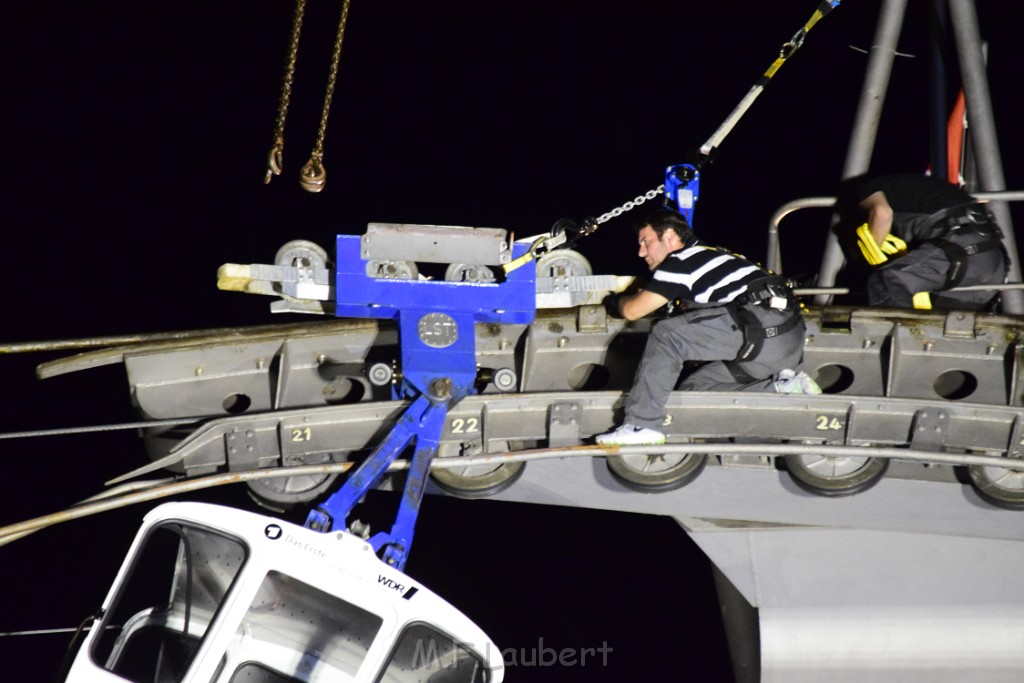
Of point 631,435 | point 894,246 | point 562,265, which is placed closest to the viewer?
point 631,435

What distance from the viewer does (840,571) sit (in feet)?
26.2

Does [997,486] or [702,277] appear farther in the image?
[997,486]

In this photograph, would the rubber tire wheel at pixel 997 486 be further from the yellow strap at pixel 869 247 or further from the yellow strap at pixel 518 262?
the yellow strap at pixel 518 262

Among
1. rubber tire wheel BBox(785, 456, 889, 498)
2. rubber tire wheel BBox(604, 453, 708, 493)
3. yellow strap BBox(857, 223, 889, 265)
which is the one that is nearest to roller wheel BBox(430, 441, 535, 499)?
rubber tire wheel BBox(604, 453, 708, 493)

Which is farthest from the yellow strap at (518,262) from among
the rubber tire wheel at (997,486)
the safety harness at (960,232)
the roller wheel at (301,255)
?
the rubber tire wheel at (997,486)

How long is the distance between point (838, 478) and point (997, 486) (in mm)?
943

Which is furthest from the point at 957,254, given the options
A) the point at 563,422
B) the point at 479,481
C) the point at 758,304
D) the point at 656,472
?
the point at 479,481

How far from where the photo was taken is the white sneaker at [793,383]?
22.7 feet

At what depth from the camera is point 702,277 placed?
661cm

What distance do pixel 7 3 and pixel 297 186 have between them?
3.92 metres

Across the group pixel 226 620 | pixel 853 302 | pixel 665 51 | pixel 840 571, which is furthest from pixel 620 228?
pixel 226 620

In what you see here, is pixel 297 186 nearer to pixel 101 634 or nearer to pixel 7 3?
pixel 7 3

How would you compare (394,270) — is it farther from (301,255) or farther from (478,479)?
(478,479)

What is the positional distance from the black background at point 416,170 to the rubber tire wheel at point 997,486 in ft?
19.2
